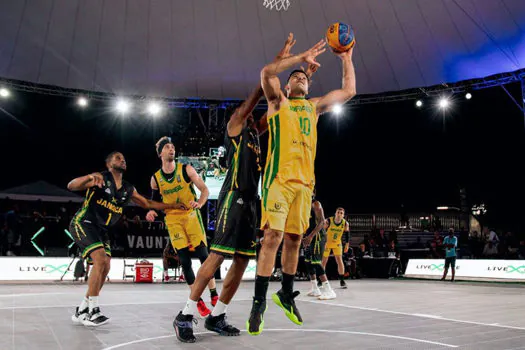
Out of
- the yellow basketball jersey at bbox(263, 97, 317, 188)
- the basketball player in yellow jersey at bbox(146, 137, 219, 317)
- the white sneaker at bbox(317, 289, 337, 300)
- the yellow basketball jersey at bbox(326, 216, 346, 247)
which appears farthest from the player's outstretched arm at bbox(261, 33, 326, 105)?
the yellow basketball jersey at bbox(326, 216, 346, 247)

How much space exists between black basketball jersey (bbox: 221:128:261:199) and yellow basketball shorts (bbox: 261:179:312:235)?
62cm

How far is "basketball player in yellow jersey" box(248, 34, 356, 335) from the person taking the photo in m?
4.05

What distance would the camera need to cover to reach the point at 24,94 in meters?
25.1

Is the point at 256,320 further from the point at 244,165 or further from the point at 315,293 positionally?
the point at 315,293

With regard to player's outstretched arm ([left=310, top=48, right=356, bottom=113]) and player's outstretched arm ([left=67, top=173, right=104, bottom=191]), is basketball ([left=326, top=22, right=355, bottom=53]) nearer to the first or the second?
player's outstretched arm ([left=310, top=48, right=356, bottom=113])

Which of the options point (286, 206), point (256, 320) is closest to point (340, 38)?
point (286, 206)

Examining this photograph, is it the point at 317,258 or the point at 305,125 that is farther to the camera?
the point at 317,258

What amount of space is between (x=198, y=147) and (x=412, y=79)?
9.63m

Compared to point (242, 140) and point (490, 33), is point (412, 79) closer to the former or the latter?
point (490, 33)

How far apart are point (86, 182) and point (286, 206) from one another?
9.90ft

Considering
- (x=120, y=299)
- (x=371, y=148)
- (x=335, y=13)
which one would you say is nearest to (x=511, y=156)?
(x=371, y=148)

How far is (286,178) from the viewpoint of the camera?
4137 millimetres

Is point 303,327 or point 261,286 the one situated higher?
point 261,286

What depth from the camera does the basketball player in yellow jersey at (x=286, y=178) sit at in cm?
405
